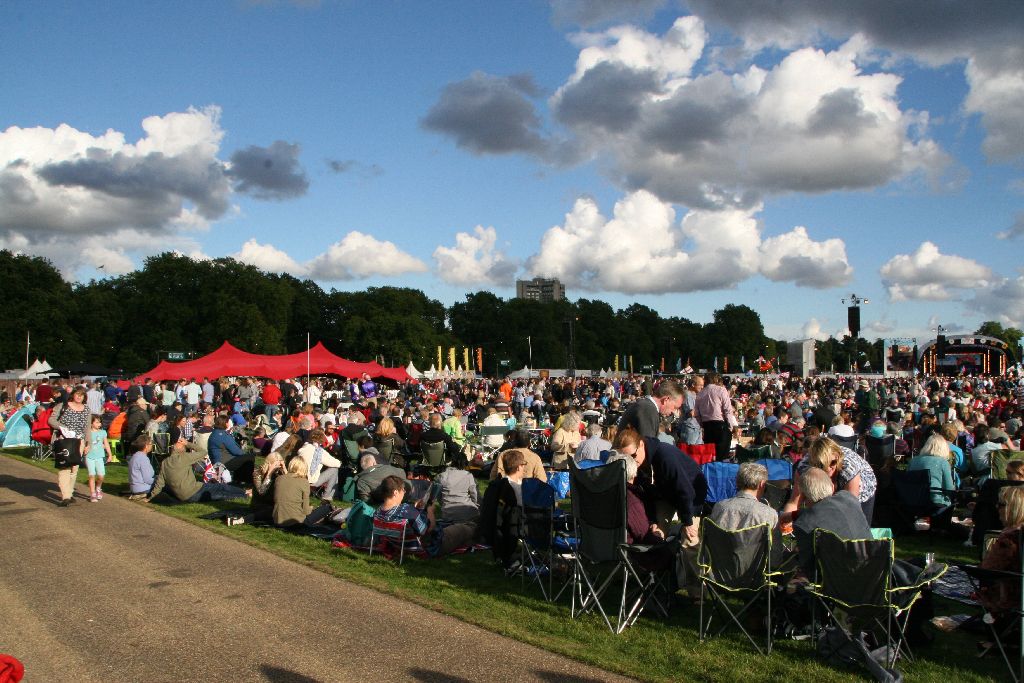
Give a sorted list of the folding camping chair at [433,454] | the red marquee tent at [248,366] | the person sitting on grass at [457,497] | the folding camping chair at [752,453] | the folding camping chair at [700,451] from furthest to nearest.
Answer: the red marquee tent at [248,366], the folding camping chair at [433,454], the folding camping chair at [752,453], the folding camping chair at [700,451], the person sitting on grass at [457,497]

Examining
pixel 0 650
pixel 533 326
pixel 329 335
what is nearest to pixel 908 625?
pixel 0 650

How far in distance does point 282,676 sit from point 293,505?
4724mm

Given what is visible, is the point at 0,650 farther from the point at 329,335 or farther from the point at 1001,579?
the point at 329,335

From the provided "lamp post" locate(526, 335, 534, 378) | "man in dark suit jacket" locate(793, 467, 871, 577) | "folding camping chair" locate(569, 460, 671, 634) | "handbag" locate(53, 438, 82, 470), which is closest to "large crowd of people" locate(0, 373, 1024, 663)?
"man in dark suit jacket" locate(793, 467, 871, 577)

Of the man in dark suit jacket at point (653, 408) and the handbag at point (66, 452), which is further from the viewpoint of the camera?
the handbag at point (66, 452)

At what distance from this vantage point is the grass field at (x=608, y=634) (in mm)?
4688

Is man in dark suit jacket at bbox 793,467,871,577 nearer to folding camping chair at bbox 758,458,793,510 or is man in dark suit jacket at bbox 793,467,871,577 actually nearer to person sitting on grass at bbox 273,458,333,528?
folding camping chair at bbox 758,458,793,510

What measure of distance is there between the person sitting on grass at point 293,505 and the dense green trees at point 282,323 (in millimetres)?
44267

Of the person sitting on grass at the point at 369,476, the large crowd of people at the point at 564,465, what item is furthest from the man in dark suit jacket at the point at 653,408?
the person sitting on grass at the point at 369,476

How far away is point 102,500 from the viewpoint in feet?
36.8

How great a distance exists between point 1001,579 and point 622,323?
97999mm

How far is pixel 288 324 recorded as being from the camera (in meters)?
72.9

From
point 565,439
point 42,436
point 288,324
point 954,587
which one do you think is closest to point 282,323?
point 288,324

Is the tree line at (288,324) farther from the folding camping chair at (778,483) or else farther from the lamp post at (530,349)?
the folding camping chair at (778,483)
